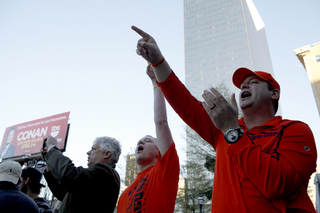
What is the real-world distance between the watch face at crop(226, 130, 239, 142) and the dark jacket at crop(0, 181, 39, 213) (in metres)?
2.52

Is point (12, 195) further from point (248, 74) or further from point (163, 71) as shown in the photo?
point (248, 74)

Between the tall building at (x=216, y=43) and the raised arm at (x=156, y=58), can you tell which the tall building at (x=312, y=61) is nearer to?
the raised arm at (x=156, y=58)

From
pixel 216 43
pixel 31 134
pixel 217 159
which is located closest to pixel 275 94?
pixel 217 159

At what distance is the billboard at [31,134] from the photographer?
18.3m

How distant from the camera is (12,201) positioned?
2549mm

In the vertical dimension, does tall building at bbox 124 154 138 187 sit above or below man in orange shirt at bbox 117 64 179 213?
above

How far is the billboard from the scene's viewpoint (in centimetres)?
1832

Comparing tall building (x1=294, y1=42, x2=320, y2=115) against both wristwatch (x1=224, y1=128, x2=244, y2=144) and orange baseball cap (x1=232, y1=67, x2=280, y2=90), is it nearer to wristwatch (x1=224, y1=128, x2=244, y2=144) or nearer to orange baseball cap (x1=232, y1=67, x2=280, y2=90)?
orange baseball cap (x1=232, y1=67, x2=280, y2=90)

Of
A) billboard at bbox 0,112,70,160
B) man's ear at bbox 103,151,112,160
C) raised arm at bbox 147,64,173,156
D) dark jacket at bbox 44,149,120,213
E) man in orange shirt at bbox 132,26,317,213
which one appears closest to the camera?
man in orange shirt at bbox 132,26,317,213

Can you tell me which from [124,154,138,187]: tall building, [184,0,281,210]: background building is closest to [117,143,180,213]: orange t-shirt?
[124,154,138,187]: tall building

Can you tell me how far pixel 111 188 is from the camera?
8.38 feet

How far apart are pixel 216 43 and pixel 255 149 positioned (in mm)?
88461

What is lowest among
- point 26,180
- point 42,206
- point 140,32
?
point 42,206

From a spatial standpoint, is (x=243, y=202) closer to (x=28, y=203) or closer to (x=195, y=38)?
(x=28, y=203)
